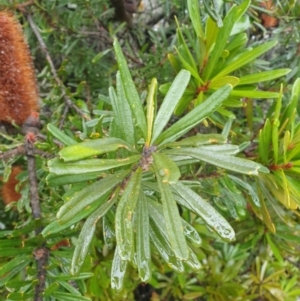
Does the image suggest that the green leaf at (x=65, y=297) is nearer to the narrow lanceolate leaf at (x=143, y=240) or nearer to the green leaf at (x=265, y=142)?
the narrow lanceolate leaf at (x=143, y=240)

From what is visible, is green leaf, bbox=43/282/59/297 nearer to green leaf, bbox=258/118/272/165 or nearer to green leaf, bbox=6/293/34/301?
green leaf, bbox=6/293/34/301

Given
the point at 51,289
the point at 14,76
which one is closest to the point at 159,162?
the point at 51,289

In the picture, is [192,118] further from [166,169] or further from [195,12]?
[195,12]

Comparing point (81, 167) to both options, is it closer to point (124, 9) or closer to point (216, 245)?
point (124, 9)

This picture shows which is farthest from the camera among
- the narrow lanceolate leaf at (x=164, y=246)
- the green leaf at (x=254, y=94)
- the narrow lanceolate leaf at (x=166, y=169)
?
the green leaf at (x=254, y=94)

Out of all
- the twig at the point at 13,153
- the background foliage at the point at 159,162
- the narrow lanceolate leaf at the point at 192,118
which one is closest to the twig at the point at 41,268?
the background foliage at the point at 159,162

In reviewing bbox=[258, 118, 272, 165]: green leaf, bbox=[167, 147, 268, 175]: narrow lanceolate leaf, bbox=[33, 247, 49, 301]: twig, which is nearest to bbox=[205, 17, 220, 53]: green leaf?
Result: bbox=[258, 118, 272, 165]: green leaf
